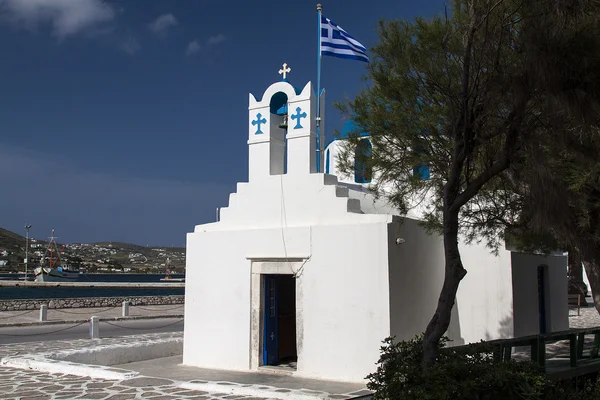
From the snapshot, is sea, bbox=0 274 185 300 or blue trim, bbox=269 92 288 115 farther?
sea, bbox=0 274 185 300

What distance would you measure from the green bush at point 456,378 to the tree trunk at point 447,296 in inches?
6.2

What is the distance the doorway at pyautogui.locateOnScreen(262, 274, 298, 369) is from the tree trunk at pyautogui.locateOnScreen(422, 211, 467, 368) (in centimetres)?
517

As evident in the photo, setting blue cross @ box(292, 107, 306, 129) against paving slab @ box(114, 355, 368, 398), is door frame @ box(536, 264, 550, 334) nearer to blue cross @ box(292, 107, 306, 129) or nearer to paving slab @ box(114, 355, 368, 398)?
paving slab @ box(114, 355, 368, 398)

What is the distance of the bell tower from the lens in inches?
435

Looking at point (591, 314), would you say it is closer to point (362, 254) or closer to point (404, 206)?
point (362, 254)

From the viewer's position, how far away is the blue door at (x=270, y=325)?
1122 cm

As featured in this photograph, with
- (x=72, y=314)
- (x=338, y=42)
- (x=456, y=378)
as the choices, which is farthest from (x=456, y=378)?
(x=72, y=314)

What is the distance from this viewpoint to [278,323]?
479 inches

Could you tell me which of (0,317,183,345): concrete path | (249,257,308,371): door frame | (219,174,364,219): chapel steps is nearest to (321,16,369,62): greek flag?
(219,174,364,219): chapel steps

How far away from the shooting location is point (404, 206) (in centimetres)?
805

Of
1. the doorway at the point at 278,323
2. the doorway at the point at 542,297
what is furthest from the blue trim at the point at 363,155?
the doorway at the point at 542,297

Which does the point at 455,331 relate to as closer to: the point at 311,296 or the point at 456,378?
the point at 311,296

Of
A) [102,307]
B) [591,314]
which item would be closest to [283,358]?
[591,314]

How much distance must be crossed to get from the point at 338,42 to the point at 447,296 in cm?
704
